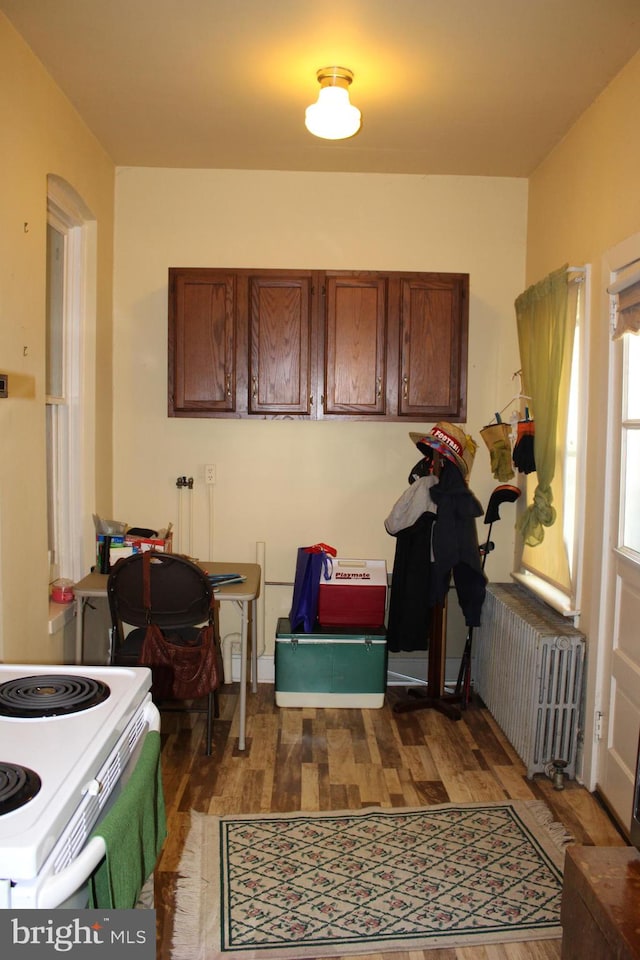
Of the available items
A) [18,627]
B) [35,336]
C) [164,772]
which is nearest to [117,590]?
[18,627]

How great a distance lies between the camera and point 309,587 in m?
4.01

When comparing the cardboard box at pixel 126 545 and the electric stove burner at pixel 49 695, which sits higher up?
the electric stove burner at pixel 49 695

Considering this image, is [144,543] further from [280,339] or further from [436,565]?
[436,565]

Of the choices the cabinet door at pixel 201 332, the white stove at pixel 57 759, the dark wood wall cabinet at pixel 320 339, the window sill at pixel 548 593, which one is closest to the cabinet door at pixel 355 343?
the dark wood wall cabinet at pixel 320 339

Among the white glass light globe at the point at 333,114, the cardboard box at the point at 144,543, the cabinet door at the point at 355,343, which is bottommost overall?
the cardboard box at the point at 144,543

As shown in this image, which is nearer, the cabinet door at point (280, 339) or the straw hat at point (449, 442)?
the straw hat at point (449, 442)

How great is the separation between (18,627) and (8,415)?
0.85 m

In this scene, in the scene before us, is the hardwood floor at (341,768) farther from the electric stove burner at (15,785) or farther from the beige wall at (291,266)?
the electric stove burner at (15,785)

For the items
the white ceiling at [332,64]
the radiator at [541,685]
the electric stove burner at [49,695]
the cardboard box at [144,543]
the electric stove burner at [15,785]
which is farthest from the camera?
the cardboard box at [144,543]

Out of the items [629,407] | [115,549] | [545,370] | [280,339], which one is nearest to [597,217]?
[545,370]

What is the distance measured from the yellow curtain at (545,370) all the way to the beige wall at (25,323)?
7.51ft

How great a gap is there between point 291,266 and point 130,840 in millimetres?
3567

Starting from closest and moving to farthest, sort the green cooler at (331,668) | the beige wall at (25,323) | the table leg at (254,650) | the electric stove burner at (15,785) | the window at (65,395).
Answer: the electric stove burner at (15,785)
the beige wall at (25,323)
the window at (65,395)
the green cooler at (331,668)
the table leg at (254,650)

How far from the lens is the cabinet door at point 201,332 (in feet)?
13.0
